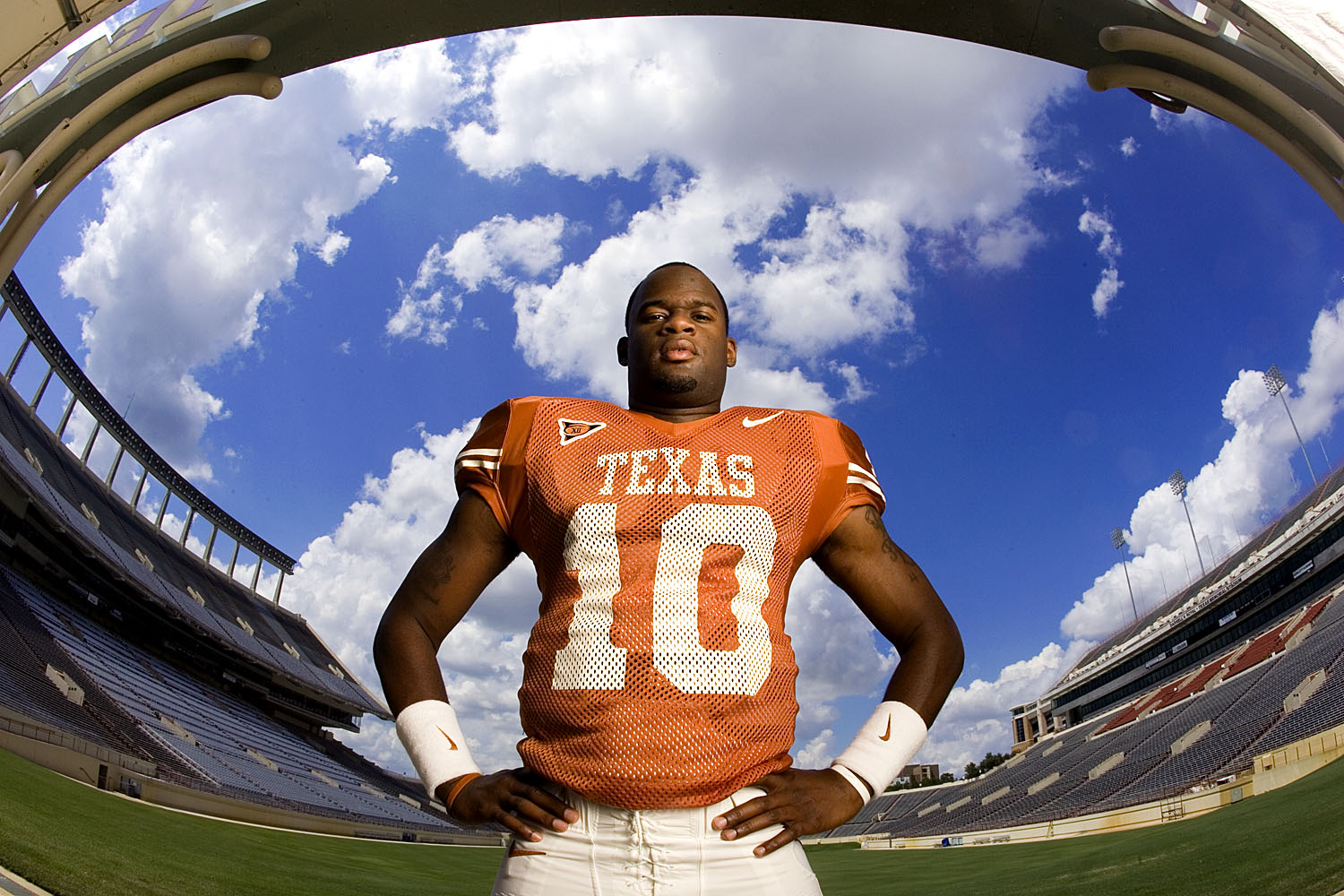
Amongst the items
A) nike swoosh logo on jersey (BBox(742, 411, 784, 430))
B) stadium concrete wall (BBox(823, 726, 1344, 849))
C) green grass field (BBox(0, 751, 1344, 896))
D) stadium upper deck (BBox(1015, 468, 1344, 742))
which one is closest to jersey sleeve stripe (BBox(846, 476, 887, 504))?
nike swoosh logo on jersey (BBox(742, 411, 784, 430))

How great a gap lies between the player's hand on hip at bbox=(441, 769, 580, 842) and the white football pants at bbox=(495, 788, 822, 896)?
0.02 metres

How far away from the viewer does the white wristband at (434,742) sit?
1341 mm

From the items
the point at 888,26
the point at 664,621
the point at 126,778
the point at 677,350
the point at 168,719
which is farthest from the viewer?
the point at 168,719

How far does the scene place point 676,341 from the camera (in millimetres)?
1641

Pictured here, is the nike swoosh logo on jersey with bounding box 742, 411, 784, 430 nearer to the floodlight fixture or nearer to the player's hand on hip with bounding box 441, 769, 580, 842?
the player's hand on hip with bounding box 441, 769, 580, 842

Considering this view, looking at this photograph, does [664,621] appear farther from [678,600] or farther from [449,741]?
[449,741]

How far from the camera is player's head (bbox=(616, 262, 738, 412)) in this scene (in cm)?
163

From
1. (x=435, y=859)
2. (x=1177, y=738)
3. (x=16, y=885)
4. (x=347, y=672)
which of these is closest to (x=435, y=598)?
(x=16, y=885)

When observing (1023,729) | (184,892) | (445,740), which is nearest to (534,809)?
(445,740)

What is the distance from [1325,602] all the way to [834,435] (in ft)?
102

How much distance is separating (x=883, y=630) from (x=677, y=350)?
0.69 m

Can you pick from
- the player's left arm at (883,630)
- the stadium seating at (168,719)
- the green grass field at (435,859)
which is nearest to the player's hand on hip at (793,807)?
the player's left arm at (883,630)

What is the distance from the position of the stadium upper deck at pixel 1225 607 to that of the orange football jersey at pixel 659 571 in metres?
32.1

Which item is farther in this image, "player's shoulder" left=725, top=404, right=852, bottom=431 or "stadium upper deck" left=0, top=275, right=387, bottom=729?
"stadium upper deck" left=0, top=275, right=387, bottom=729
